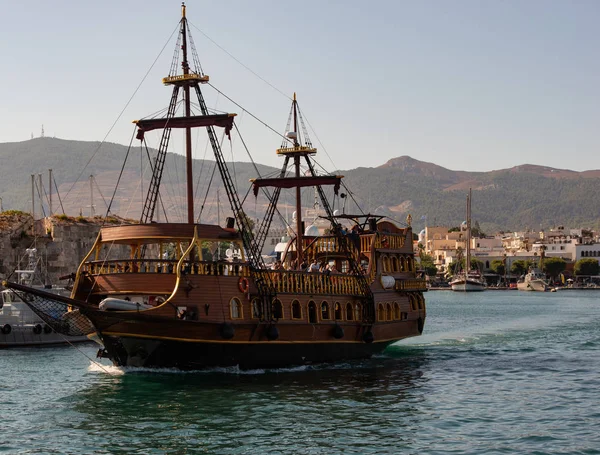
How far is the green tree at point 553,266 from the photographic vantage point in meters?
150

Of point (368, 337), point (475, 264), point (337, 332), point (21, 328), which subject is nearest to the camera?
point (337, 332)

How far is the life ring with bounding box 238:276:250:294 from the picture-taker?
29734 mm

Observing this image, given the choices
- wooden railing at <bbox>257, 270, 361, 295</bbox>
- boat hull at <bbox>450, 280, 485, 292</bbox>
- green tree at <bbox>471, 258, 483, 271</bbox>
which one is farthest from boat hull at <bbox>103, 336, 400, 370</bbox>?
green tree at <bbox>471, 258, 483, 271</bbox>

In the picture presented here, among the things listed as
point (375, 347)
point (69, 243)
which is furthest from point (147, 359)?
point (69, 243)

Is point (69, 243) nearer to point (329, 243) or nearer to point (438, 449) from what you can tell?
point (329, 243)

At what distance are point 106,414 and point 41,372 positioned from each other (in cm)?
924

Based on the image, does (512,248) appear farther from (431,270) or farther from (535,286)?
(535,286)

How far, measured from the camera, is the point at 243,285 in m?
29.8

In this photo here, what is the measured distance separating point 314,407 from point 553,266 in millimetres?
131826

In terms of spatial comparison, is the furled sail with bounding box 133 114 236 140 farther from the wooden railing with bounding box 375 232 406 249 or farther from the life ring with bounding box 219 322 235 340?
the wooden railing with bounding box 375 232 406 249

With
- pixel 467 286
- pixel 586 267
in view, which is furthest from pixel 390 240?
pixel 586 267

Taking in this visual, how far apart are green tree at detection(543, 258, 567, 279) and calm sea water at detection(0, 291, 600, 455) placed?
11620cm

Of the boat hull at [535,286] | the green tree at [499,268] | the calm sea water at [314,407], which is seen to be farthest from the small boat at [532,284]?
the calm sea water at [314,407]

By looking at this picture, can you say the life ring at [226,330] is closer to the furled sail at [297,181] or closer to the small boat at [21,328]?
Result: the furled sail at [297,181]
